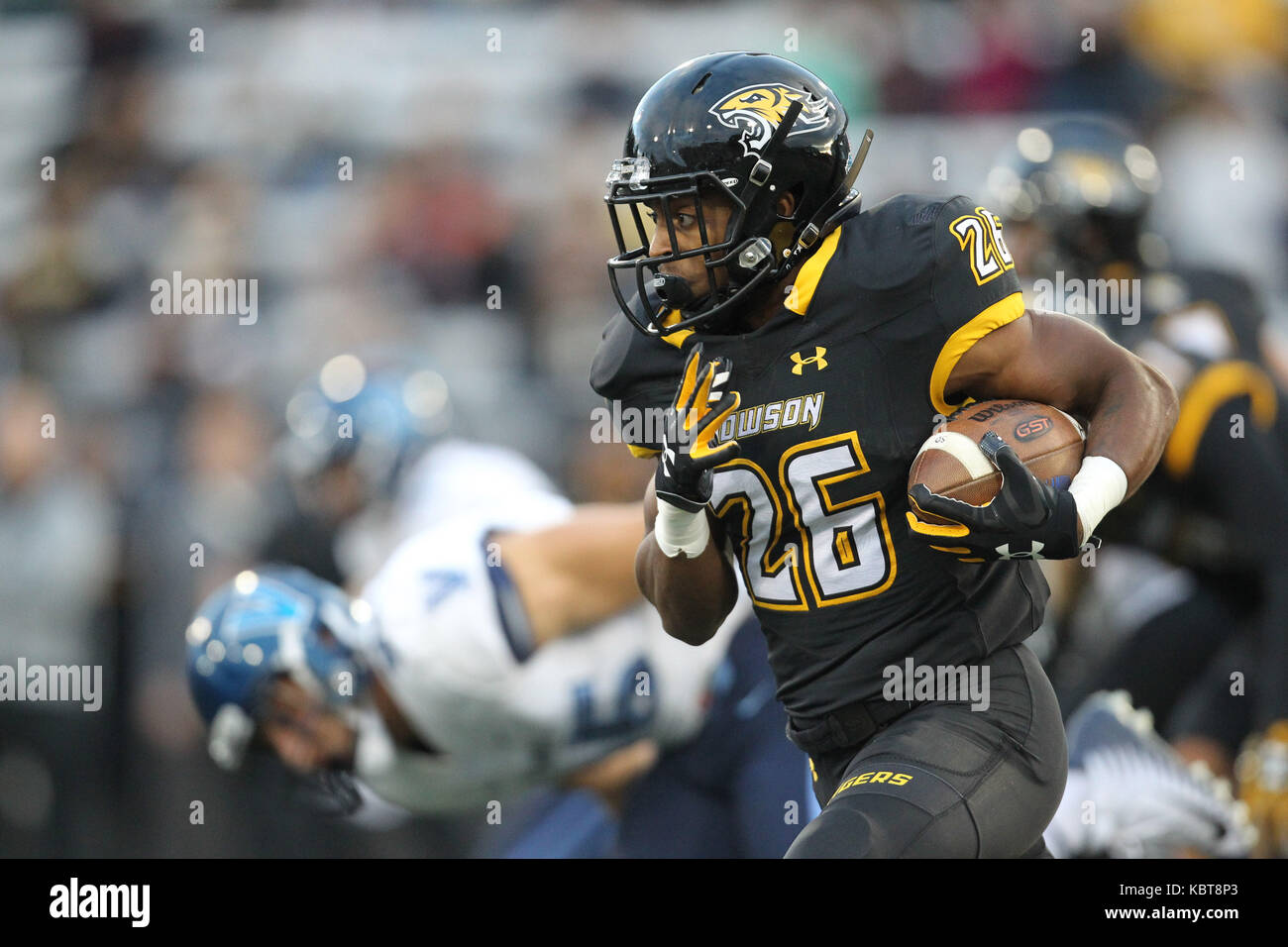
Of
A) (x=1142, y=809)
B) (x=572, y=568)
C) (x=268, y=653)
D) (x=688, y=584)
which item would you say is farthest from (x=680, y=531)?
(x=1142, y=809)

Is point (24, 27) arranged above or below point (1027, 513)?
above

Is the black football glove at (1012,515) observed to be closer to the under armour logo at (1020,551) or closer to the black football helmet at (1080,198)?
the under armour logo at (1020,551)

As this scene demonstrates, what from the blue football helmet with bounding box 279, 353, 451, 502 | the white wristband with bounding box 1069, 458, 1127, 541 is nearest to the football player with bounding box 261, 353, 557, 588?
the blue football helmet with bounding box 279, 353, 451, 502

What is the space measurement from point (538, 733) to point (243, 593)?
3.17 feet

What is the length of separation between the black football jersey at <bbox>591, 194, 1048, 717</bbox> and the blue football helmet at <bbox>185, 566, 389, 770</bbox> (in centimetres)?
173

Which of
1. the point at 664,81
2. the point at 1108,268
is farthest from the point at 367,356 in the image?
the point at 664,81

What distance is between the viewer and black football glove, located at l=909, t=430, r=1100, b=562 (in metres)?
2.79

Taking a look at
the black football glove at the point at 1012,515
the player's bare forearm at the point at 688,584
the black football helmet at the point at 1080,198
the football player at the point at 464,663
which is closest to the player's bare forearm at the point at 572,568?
the football player at the point at 464,663

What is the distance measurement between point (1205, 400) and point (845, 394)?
2348 mm

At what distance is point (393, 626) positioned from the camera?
4496 mm

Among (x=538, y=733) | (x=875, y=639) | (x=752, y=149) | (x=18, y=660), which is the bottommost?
(x=18, y=660)

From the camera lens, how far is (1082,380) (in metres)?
3.13

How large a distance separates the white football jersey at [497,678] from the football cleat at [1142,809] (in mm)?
1150
